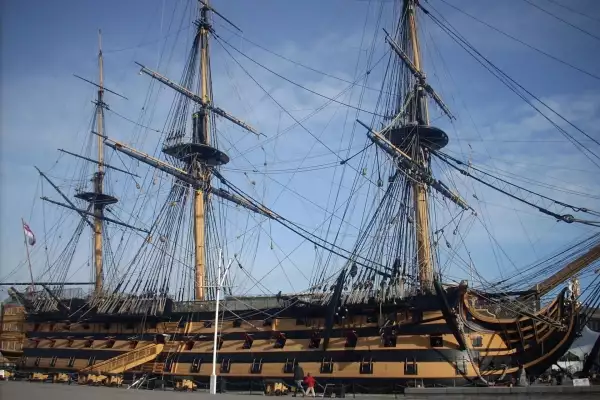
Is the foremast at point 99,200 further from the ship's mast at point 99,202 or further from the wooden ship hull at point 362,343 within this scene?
the wooden ship hull at point 362,343

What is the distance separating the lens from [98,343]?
34750mm

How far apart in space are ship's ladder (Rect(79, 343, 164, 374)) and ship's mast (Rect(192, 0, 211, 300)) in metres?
4.56

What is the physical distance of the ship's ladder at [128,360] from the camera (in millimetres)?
29023

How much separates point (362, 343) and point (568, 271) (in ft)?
30.9

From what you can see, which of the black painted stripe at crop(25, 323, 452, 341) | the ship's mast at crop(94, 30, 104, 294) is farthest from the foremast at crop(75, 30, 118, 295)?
the black painted stripe at crop(25, 323, 452, 341)

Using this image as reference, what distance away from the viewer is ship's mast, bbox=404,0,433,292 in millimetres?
26812

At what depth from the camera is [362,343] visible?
24.5 metres

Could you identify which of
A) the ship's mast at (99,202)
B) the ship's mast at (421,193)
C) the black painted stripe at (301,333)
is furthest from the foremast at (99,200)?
the ship's mast at (421,193)

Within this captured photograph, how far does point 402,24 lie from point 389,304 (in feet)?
63.2

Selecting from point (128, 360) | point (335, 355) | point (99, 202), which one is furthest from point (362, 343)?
point (99, 202)

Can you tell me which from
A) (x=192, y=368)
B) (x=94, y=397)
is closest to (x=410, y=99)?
(x=192, y=368)

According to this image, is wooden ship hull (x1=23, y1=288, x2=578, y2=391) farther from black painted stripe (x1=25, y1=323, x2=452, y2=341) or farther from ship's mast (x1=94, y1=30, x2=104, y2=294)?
ship's mast (x1=94, y1=30, x2=104, y2=294)

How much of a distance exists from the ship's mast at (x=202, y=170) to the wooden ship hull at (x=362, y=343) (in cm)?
409

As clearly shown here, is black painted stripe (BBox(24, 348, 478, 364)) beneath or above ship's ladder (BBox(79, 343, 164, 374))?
above
